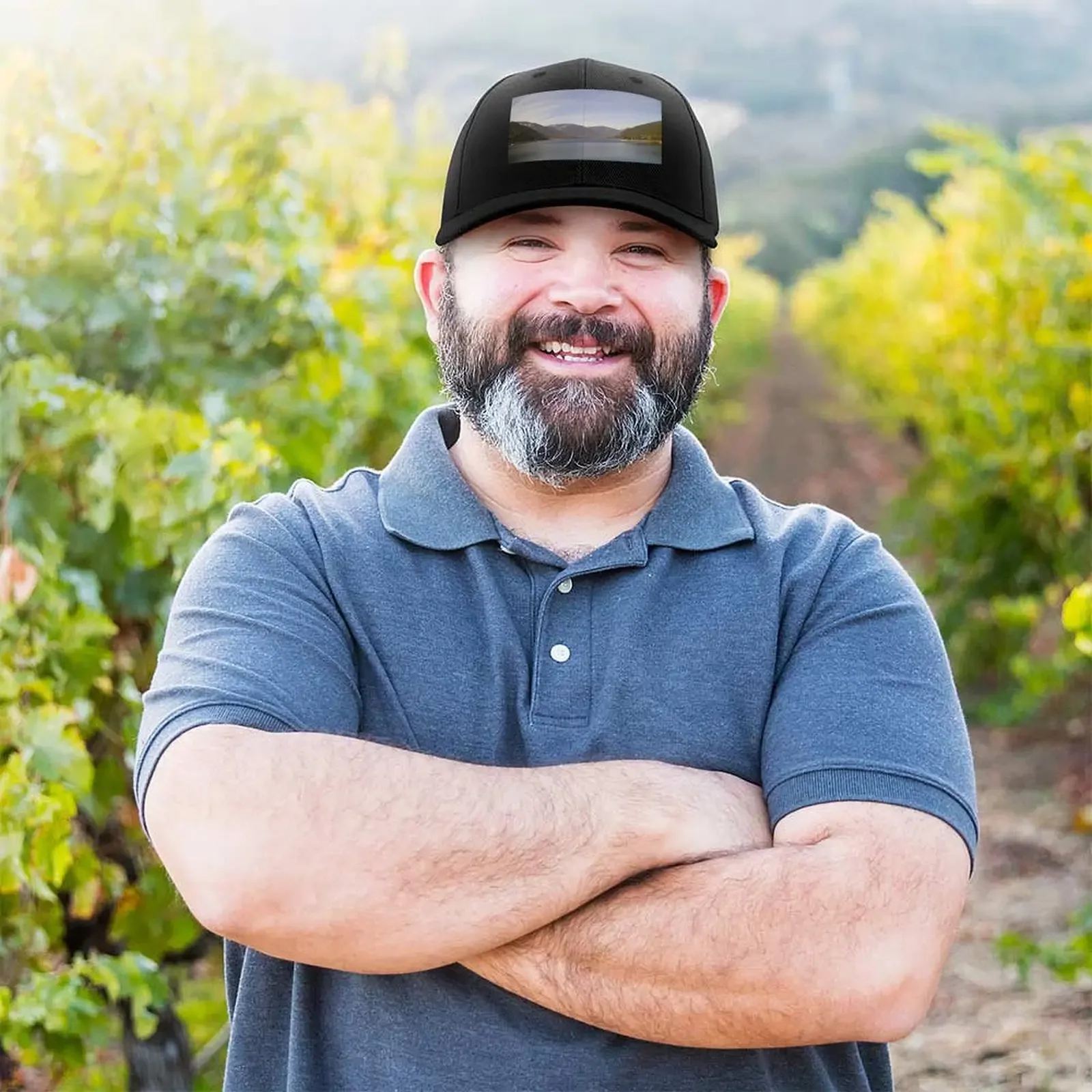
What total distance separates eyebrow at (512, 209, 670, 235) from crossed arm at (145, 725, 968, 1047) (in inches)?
27.1

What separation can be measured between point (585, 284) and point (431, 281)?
0.29 m

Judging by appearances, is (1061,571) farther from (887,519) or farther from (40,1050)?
(40,1050)

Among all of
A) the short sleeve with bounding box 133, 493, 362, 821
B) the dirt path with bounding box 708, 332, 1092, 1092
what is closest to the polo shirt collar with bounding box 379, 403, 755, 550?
the short sleeve with bounding box 133, 493, 362, 821

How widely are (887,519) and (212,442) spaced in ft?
25.8

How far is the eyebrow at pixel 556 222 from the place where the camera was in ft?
5.96

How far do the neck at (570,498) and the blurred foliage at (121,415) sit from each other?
57cm

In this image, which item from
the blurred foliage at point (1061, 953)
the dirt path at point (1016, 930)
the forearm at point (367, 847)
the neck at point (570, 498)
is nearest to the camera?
the forearm at point (367, 847)

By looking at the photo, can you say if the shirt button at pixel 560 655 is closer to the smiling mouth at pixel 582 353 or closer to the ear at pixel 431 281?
the smiling mouth at pixel 582 353

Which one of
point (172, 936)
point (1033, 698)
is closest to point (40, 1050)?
point (172, 936)

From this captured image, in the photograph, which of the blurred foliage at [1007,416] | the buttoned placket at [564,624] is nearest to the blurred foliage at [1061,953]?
the blurred foliage at [1007,416]

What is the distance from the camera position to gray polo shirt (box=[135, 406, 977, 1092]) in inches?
64.7

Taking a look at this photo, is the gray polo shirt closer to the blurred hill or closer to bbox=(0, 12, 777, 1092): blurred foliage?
bbox=(0, 12, 777, 1092): blurred foliage

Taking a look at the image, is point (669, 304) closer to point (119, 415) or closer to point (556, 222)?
point (556, 222)

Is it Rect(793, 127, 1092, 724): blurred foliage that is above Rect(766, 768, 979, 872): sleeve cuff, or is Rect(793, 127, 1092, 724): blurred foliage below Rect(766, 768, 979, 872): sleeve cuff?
below
